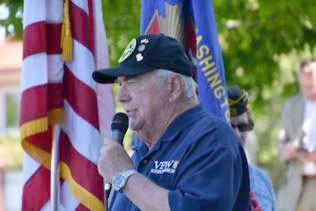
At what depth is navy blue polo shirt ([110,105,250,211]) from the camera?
3217mm

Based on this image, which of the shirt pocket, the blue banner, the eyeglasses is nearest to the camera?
the shirt pocket

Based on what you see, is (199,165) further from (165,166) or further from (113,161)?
(113,161)

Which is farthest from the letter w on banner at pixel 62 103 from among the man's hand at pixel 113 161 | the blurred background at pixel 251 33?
the blurred background at pixel 251 33

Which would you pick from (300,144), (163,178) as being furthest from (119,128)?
(300,144)

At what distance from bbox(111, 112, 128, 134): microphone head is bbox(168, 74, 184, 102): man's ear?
0.33 m

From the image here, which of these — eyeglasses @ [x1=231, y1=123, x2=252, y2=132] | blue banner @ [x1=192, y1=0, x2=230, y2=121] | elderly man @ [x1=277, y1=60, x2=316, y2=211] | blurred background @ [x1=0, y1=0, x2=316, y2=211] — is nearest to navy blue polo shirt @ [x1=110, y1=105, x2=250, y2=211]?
blue banner @ [x1=192, y1=0, x2=230, y2=121]

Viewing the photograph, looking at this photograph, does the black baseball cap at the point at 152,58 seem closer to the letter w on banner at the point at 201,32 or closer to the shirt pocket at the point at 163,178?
the shirt pocket at the point at 163,178

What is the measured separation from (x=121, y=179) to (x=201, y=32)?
2.04 metres

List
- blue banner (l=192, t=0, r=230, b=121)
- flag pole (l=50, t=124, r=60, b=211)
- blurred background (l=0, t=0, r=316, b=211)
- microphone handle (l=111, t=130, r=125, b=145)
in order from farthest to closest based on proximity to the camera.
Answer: blurred background (l=0, t=0, r=316, b=211), blue banner (l=192, t=0, r=230, b=121), flag pole (l=50, t=124, r=60, b=211), microphone handle (l=111, t=130, r=125, b=145)

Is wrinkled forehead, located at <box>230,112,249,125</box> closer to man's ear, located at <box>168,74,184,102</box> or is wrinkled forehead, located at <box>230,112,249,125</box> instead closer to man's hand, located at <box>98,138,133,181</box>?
man's ear, located at <box>168,74,184,102</box>

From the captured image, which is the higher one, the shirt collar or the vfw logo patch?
the shirt collar

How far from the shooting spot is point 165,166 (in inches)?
135

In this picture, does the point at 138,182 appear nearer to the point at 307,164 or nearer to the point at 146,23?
the point at 146,23

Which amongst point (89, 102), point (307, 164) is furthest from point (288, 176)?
point (89, 102)
